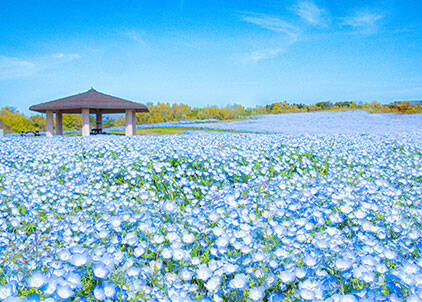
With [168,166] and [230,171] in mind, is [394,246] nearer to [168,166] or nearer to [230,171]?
[230,171]

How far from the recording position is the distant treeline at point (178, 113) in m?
39.1

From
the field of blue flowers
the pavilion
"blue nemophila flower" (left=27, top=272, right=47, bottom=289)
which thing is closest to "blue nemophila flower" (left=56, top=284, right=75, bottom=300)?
the field of blue flowers

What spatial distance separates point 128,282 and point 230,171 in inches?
132

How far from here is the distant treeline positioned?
3912cm

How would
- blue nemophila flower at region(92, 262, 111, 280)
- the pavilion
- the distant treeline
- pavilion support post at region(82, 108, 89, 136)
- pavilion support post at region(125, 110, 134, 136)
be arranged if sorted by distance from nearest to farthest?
blue nemophila flower at region(92, 262, 111, 280) < the pavilion < pavilion support post at region(82, 108, 89, 136) < pavilion support post at region(125, 110, 134, 136) < the distant treeline

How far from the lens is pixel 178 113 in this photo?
5650 centimetres

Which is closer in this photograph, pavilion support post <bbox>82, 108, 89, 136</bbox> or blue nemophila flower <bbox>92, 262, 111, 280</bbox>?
blue nemophila flower <bbox>92, 262, 111, 280</bbox>

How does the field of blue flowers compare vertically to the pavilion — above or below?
below

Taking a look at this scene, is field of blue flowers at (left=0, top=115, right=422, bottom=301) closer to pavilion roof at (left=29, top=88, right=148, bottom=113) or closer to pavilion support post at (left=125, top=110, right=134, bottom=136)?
pavilion roof at (left=29, top=88, right=148, bottom=113)

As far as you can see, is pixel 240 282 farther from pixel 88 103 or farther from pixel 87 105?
pixel 88 103

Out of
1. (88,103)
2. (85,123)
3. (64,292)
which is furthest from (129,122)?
(64,292)

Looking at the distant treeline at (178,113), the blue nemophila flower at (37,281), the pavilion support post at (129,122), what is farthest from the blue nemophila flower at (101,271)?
the distant treeline at (178,113)

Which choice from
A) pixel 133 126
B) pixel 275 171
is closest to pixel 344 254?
pixel 275 171

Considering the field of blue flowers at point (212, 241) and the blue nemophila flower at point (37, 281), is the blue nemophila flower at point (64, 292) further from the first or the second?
the blue nemophila flower at point (37, 281)
